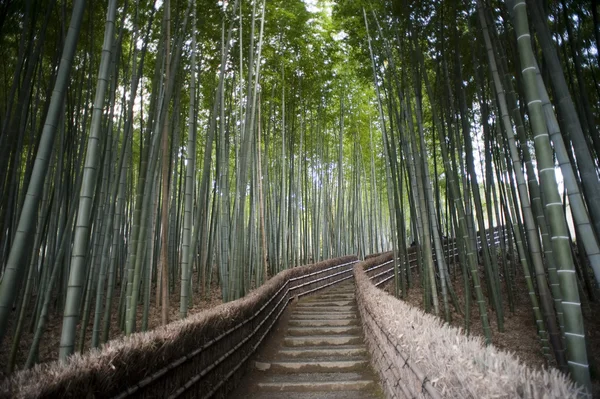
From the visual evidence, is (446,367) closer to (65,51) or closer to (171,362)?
(171,362)

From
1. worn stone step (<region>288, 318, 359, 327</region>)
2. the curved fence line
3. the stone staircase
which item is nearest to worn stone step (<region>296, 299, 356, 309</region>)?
the stone staircase

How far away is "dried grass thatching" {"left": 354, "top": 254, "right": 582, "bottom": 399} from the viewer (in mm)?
1034

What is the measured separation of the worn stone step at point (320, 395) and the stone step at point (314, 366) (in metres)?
0.44

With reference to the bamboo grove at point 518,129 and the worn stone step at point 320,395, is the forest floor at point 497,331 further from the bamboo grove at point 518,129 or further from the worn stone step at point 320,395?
the worn stone step at point 320,395

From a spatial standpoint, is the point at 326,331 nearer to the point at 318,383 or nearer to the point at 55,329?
the point at 318,383

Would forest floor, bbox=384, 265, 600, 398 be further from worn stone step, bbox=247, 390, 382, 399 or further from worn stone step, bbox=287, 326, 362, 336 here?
worn stone step, bbox=247, 390, 382, 399

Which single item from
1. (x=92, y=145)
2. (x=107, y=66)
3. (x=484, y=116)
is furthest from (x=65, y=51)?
(x=484, y=116)

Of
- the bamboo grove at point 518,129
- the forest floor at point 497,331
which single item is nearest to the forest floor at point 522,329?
the forest floor at point 497,331

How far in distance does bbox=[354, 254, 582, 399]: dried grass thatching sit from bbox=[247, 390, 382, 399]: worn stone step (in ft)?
0.58

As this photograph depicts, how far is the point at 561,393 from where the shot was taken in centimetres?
100

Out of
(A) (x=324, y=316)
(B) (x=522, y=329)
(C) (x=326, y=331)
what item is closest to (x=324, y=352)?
(C) (x=326, y=331)

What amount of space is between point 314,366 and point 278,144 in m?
6.66

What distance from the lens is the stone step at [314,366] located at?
3213mm

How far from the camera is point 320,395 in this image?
2715 millimetres
